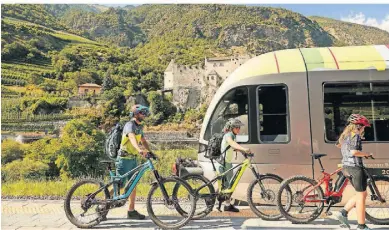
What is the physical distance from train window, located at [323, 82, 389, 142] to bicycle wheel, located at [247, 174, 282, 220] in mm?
1310

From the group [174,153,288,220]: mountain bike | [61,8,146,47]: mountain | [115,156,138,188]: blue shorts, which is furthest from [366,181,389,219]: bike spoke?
[61,8,146,47]: mountain

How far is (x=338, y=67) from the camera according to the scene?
6730mm

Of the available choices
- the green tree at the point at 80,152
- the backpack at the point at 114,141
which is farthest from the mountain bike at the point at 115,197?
the green tree at the point at 80,152

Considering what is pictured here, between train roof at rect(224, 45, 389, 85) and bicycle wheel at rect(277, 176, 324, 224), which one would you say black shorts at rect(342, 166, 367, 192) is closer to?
bicycle wheel at rect(277, 176, 324, 224)

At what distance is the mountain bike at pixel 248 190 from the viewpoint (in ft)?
19.5

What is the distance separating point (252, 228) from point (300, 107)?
217cm

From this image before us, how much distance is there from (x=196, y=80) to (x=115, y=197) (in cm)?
11176

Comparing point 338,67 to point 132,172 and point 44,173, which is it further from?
point 44,173

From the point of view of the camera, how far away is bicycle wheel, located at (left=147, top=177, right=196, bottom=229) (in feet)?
18.0

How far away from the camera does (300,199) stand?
5.87 meters

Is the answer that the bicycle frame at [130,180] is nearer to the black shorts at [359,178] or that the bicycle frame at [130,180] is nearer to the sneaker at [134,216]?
the sneaker at [134,216]

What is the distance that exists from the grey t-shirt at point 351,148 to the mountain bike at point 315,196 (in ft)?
1.95

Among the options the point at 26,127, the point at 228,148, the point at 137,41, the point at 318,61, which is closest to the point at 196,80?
the point at 26,127

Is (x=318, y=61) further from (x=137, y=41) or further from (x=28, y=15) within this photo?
(x=137, y=41)
